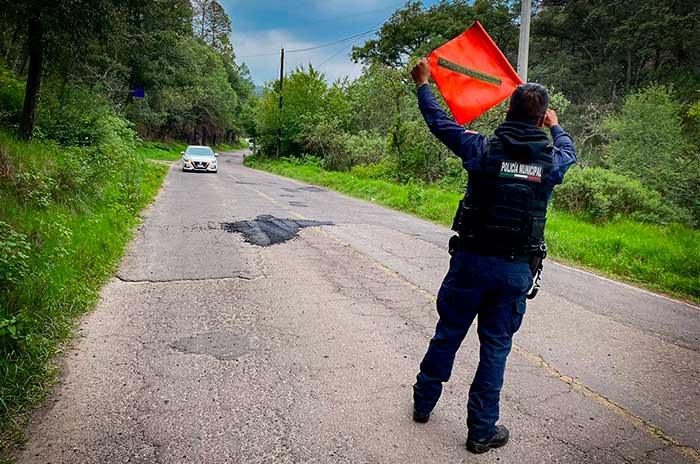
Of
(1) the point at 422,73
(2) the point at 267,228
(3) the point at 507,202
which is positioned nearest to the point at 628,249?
(2) the point at 267,228

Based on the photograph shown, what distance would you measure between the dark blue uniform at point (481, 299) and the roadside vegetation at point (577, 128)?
6.01 m

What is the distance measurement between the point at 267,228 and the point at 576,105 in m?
34.5

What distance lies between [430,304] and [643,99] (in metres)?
26.7

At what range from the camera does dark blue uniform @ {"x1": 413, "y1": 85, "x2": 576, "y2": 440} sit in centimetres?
261

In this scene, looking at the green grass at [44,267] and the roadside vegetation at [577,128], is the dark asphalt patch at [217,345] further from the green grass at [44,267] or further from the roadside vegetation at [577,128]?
the roadside vegetation at [577,128]

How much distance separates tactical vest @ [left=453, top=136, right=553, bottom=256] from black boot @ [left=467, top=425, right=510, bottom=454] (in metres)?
1.10

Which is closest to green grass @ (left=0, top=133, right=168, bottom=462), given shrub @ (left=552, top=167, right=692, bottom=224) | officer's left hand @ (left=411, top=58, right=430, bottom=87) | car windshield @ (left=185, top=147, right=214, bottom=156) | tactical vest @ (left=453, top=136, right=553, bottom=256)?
tactical vest @ (left=453, top=136, right=553, bottom=256)

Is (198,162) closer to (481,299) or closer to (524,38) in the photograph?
(524,38)

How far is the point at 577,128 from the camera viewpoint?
1337 inches

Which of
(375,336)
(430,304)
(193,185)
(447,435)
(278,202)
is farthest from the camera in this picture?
(193,185)

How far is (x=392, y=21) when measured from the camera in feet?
150

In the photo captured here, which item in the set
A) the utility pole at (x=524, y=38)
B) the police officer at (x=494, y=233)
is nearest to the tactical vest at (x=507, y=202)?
the police officer at (x=494, y=233)

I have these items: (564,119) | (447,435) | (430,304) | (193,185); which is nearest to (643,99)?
(564,119)

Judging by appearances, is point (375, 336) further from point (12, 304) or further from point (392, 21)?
point (392, 21)
